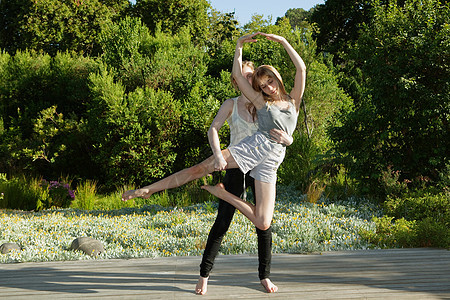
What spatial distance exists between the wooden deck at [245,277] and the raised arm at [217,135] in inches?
42.3

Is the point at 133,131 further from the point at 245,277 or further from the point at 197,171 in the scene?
the point at 197,171

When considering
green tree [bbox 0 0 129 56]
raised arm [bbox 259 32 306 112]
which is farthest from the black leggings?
green tree [bbox 0 0 129 56]

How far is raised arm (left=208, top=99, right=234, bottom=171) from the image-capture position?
3.02 m

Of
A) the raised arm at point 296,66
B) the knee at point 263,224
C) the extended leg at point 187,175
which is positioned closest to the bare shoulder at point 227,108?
the extended leg at point 187,175

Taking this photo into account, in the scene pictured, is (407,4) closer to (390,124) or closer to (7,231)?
(390,124)

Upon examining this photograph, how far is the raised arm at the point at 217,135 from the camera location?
3.02 meters

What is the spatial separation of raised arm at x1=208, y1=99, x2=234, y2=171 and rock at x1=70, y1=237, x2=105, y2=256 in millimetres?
2621

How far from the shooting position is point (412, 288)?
3541mm

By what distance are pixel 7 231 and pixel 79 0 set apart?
49.5ft

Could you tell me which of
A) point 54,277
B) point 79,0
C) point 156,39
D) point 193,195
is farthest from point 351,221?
point 79,0

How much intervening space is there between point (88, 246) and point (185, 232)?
1.40 meters

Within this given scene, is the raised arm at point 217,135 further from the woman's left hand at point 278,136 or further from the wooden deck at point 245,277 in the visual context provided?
the wooden deck at point 245,277

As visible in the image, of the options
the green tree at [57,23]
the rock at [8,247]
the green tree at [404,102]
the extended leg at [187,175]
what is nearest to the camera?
the extended leg at [187,175]

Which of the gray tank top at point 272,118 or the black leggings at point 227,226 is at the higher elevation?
the gray tank top at point 272,118
